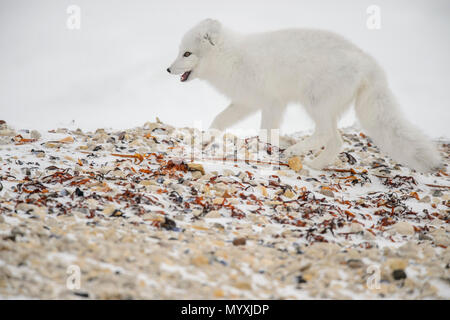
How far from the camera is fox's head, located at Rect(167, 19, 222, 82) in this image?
4898 millimetres

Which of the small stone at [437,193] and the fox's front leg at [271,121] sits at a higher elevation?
the fox's front leg at [271,121]

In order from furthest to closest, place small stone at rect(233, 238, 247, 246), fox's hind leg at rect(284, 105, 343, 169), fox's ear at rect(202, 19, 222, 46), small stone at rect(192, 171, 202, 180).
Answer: fox's ear at rect(202, 19, 222, 46) < fox's hind leg at rect(284, 105, 343, 169) < small stone at rect(192, 171, 202, 180) < small stone at rect(233, 238, 247, 246)

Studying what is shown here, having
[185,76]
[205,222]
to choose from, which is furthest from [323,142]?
[205,222]

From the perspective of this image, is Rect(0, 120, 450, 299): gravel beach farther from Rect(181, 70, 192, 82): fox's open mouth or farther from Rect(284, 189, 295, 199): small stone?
→ Rect(181, 70, 192, 82): fox's open mouth

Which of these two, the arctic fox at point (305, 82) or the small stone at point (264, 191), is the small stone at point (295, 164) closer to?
the arctic fox at point (305, 82)

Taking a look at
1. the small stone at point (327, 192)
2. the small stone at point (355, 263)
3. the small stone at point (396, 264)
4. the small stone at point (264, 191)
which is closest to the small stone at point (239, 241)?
the small stone at point (355, 263)

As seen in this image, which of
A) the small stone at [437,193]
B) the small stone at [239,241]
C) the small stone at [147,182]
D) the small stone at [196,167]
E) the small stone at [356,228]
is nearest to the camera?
the small stone at [239,241]

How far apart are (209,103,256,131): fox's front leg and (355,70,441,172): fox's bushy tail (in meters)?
1.32

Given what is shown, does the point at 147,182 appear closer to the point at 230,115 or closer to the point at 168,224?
the point at 168,224

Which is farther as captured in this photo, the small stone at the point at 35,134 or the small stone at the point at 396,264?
the small stone at the point at 35,134

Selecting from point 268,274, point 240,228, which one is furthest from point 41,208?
point 268,274

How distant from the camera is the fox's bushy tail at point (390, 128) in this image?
13.2 feet

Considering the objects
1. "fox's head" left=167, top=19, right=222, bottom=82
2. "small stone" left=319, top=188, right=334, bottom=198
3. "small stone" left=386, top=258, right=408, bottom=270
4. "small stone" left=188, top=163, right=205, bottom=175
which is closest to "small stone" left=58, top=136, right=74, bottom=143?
"fox's head" left=167, top=19, right=222, bottom=82

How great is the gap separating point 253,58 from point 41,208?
289 centimetres
